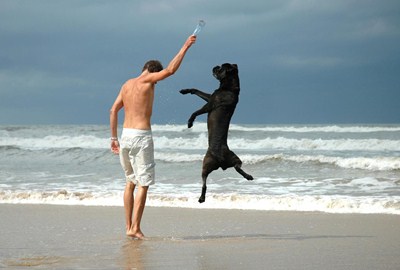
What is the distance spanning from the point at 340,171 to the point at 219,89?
1131cm

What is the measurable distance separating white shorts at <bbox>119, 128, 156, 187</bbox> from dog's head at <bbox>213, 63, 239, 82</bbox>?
99 centimetres

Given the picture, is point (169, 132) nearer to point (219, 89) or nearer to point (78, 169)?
point (78, 169)

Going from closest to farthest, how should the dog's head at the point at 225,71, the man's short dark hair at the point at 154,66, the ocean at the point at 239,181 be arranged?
1. the dog's head at the point at 225,71
2. the man's short dark hair at the point at 154,66
3. the ocean at the point at 239,181

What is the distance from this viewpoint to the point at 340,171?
18375 millimetres

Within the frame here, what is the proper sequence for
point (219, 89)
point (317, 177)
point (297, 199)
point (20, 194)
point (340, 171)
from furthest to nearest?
point (340, 171) < point (317, 177) < point (20, 194) < point (297, 199) < point (219, 89)

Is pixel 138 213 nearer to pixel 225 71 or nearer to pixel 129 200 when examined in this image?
pixel 129 200

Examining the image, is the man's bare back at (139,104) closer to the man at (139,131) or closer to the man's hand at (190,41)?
the man at (139,131)

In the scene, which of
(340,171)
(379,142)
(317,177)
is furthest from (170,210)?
(379,142)

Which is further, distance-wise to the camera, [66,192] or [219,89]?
[66,192]

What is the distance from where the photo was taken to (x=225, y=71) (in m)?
7.50

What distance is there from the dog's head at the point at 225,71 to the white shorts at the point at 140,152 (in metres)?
0.99

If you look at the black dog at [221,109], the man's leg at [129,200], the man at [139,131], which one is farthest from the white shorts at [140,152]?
the black dog at [221,109]

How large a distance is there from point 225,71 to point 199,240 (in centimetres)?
185

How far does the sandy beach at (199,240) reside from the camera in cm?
612
